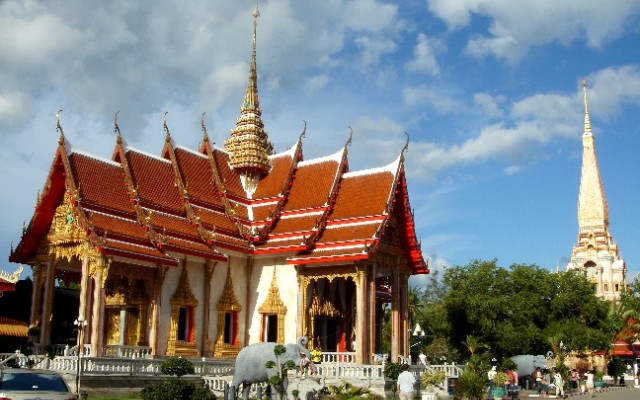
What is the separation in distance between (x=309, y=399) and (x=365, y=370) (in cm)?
820

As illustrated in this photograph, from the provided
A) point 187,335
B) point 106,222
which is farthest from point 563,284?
point 106,222

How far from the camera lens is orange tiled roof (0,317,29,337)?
24516 millimetres

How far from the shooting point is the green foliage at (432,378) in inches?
899

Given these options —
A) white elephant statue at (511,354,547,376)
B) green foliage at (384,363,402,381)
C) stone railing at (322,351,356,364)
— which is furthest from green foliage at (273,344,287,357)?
white elephant statue at (511,354,547,376)


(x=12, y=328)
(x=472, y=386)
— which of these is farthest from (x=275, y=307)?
(x=12, y=328)

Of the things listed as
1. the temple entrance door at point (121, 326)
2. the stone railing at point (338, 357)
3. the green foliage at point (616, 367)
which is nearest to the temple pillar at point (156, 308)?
the temple entrance door at point (121, 326)

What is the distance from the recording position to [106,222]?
23062 mm

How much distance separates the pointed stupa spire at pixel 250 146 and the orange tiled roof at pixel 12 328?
10400mm

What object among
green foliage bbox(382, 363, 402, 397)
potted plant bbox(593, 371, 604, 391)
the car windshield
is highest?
the car windshield

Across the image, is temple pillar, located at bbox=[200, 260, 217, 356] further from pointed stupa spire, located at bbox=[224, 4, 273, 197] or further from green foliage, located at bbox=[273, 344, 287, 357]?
green foliage, located at bbox=[273, 344, 287, 357]

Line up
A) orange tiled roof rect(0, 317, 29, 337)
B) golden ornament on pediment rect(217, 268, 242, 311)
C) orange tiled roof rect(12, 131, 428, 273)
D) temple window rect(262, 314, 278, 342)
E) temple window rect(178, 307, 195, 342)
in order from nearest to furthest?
orange tiled roof rect(12, 131, 428, 273)
orange tiled roof rect(0, 317, 29, 337)
temple window rect(178, 307, 195, 342)
golden ornament on pediment rect(217, 268, 242, 311)
temple window rect(262, 314, 278, 342)

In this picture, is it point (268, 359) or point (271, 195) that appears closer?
point (268, 359)

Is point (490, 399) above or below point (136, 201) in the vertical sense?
below

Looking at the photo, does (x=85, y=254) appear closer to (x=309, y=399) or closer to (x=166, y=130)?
(x=166, y=130)
